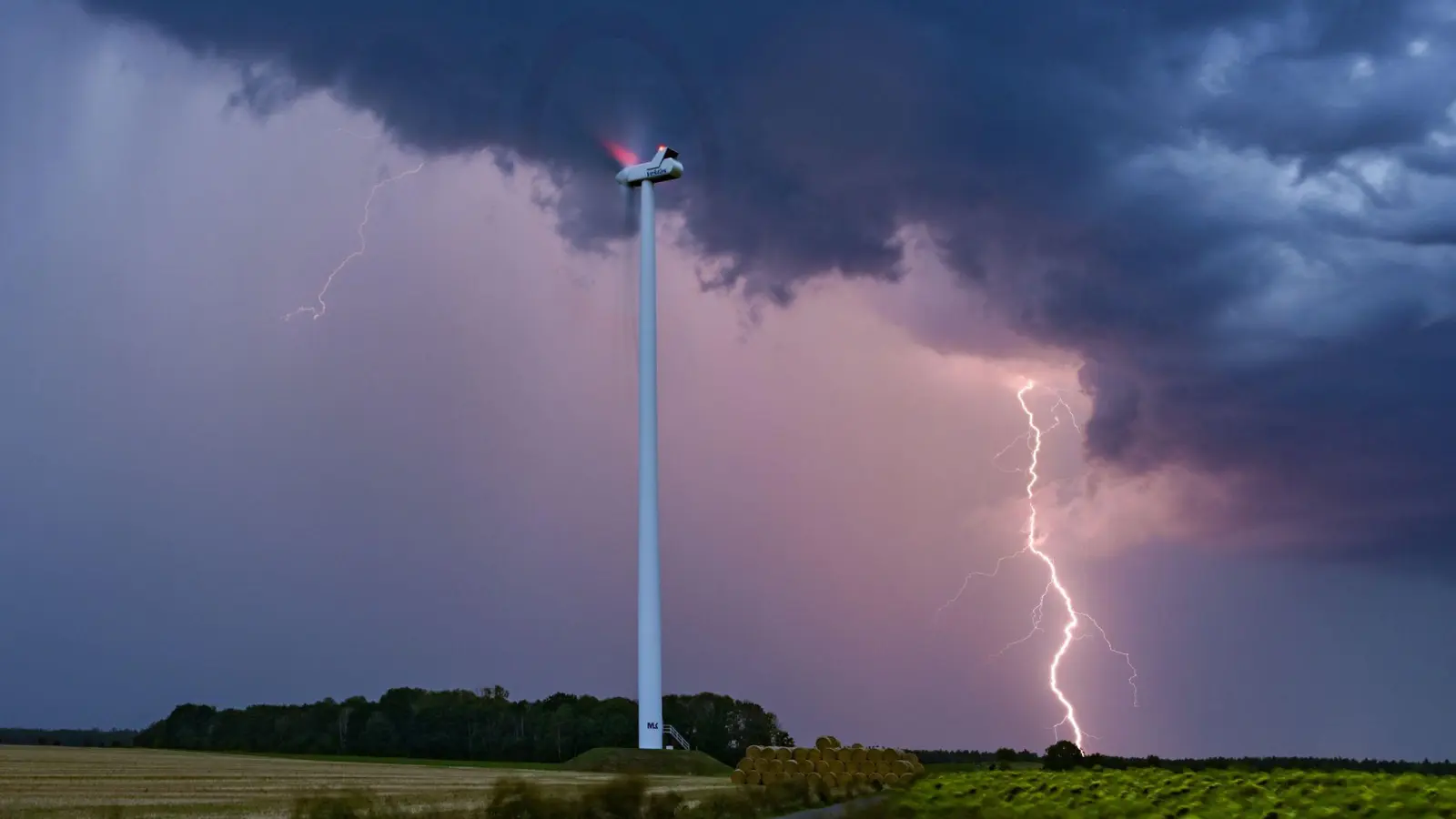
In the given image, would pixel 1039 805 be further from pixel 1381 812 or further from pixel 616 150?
pixel 616 150

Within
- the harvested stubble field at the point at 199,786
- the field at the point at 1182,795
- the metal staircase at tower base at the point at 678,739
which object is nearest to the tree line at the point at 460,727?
the metal staircase at tower base at the point at 678,739

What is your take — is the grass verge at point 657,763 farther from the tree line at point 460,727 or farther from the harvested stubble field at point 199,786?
the tree line at point 460,727

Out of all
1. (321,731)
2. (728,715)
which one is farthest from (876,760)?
(321,731)

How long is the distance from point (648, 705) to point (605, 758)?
157 inches

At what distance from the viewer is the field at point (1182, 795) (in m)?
22.7

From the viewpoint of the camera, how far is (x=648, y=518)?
6041 centimetres

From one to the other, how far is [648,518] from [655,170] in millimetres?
19012

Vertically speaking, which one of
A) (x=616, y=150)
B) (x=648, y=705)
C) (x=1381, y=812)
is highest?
(x=616, y=150)

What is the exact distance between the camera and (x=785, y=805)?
3394 cm

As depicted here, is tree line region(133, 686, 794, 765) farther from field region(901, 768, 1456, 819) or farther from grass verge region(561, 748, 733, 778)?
field region(901, 768, 1456, 819)

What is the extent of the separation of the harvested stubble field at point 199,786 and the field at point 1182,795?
9.59 meters

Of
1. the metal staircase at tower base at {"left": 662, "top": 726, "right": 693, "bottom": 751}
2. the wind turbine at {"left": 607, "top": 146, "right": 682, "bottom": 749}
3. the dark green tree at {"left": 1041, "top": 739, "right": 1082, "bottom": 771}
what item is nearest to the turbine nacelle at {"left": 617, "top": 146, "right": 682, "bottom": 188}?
the wind turbine at {"left": 607, "top": 146, "right": 682, "bottom": 749}

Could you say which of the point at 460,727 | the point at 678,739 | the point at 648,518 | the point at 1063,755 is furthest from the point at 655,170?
the point at 460,727

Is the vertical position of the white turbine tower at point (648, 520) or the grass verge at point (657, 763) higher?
the white turbine tower at point (648, 520)
